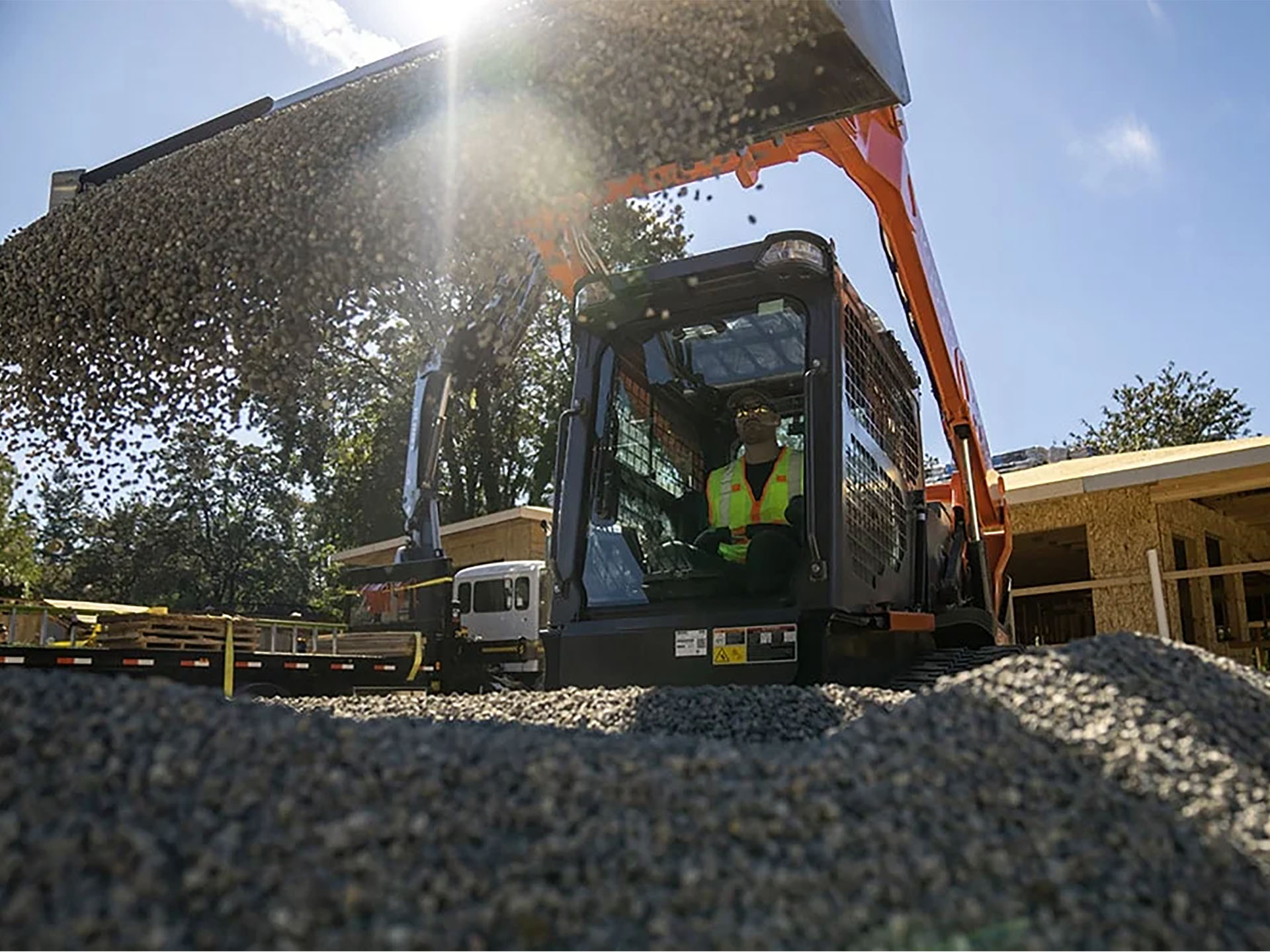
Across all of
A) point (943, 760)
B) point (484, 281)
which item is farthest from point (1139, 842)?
point (484, 281)

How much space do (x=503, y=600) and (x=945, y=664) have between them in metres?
9.79

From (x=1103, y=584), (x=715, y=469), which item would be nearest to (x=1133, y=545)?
(x=1103, y=584)

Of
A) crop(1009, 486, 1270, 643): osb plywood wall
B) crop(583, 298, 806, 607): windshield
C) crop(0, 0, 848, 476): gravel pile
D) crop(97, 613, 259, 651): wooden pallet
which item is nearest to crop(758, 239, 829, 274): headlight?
crop(583, 298, 806, 607): windshield

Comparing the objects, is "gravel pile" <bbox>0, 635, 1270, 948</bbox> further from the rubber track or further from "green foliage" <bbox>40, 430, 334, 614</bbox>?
"green foliage" <bbox>40, 430, 334, 614</bbox>

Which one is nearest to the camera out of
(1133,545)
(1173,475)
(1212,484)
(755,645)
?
(755,645)

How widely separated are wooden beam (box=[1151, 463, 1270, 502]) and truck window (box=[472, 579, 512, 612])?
789 centimetres

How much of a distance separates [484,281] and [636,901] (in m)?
4.15

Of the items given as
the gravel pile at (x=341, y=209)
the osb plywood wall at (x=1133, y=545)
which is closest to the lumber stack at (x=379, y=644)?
the gravel pile at (x=341, y=209)

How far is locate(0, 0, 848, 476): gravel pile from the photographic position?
4328 mm

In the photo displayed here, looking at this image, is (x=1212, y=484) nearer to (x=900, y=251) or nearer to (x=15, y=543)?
(x=900, y=251)

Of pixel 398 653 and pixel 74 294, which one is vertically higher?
pixel 74 294

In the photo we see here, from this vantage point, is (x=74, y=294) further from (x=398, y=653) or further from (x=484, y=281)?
(x=398, y=653)

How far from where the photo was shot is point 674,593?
4.19 meters

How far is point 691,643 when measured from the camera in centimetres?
397
